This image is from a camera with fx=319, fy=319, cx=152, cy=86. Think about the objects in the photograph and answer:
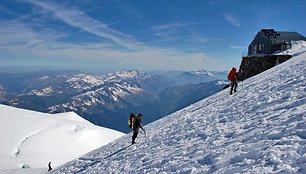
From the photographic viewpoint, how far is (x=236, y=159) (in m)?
10.9

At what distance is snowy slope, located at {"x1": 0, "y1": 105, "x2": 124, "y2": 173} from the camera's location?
7288 cm

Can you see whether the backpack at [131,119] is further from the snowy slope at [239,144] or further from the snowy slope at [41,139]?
the snowy slope at [41,139]

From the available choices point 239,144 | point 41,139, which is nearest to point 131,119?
point 239,144

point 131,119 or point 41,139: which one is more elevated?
point 131,119

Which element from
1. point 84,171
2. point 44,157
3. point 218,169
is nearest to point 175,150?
point 218,169

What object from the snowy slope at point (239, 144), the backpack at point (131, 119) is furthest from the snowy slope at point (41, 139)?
→ the snowy slope at point (239, 144)

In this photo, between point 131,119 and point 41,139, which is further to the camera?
point 41,139

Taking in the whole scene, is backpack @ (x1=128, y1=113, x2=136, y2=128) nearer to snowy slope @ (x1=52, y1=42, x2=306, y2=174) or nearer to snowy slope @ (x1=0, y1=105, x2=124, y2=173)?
snowy slope @ (x1=52, y1=42, x2=306, y2=174)

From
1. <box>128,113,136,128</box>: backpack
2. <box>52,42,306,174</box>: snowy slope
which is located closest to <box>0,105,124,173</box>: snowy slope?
<box>128,113,136,128</box>: backpack

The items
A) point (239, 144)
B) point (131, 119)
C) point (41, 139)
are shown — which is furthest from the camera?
point (41, 139)

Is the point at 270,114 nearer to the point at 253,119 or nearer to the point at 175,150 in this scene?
the point at 253,119

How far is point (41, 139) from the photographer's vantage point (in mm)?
83438

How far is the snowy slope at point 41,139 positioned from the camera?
72.9 meters

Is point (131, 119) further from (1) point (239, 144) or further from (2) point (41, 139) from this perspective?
(2) point (41, 139)
